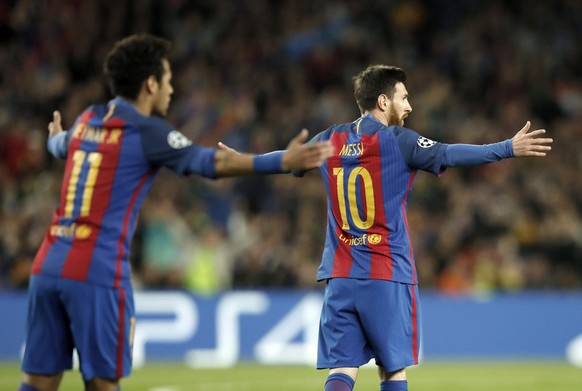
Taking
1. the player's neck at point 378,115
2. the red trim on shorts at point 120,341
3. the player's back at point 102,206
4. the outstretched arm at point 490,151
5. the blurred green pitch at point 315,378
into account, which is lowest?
the blurred green pitch at point 315,378

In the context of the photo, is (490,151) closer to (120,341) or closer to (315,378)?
(120,341)

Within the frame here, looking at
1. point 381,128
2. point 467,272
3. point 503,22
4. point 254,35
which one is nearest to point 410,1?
point 503,22

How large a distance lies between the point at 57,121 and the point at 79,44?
36.6 ft

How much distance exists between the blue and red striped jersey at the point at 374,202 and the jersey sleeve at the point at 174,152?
147 centimetres

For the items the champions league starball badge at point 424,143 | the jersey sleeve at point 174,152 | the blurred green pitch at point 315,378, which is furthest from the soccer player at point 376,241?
the blurred green pitch at point 315,378

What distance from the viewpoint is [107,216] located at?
5277mm

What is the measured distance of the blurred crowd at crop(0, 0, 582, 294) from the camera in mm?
14750

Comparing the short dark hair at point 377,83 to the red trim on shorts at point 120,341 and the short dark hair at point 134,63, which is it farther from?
the red trim on shorts at point 120,341

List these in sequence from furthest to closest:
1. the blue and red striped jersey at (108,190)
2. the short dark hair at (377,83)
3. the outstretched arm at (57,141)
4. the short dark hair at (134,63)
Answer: the short dark hair at (377,83)
the outstretched arm at (57,141)
the short dark hair at (134,63)
the blue and red striped jersey at (108,190)

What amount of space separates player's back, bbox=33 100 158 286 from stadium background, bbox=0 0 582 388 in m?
8.26

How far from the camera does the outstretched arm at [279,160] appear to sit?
5.10 m

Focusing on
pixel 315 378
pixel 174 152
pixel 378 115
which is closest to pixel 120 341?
pixel 174 152

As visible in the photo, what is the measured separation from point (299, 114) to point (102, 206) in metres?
11.9

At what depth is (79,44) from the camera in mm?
17203
